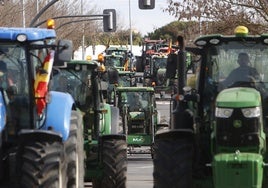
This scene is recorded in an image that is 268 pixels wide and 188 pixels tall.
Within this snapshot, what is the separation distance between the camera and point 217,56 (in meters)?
12.5

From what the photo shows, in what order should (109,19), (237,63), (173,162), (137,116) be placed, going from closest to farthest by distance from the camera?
(173,162) → (237,63) → (137,116) → (109,19)

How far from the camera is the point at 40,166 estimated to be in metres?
10.3

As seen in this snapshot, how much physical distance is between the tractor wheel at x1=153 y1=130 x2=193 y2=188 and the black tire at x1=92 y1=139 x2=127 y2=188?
4141 mm

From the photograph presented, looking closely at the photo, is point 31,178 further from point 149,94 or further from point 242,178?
point 149,94

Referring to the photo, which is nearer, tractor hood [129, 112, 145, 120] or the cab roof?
the cab roof

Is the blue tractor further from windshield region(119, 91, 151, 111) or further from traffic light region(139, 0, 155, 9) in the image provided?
traffic light region(139, 0, 155, 9)

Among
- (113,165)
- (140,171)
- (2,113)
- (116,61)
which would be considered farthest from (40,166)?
(116,61)

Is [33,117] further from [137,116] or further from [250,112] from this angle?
[137,116]

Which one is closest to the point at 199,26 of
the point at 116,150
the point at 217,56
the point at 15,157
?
the point at 116,150

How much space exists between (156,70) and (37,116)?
143 feet

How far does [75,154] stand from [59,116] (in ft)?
1.75

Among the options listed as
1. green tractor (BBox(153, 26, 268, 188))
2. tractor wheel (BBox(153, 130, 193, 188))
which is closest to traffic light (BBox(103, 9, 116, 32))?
green tractor (BBox(153, 26, 268, 188))

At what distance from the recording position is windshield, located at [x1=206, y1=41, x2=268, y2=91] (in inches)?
477

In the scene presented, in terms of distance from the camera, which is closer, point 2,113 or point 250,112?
point 2,113
